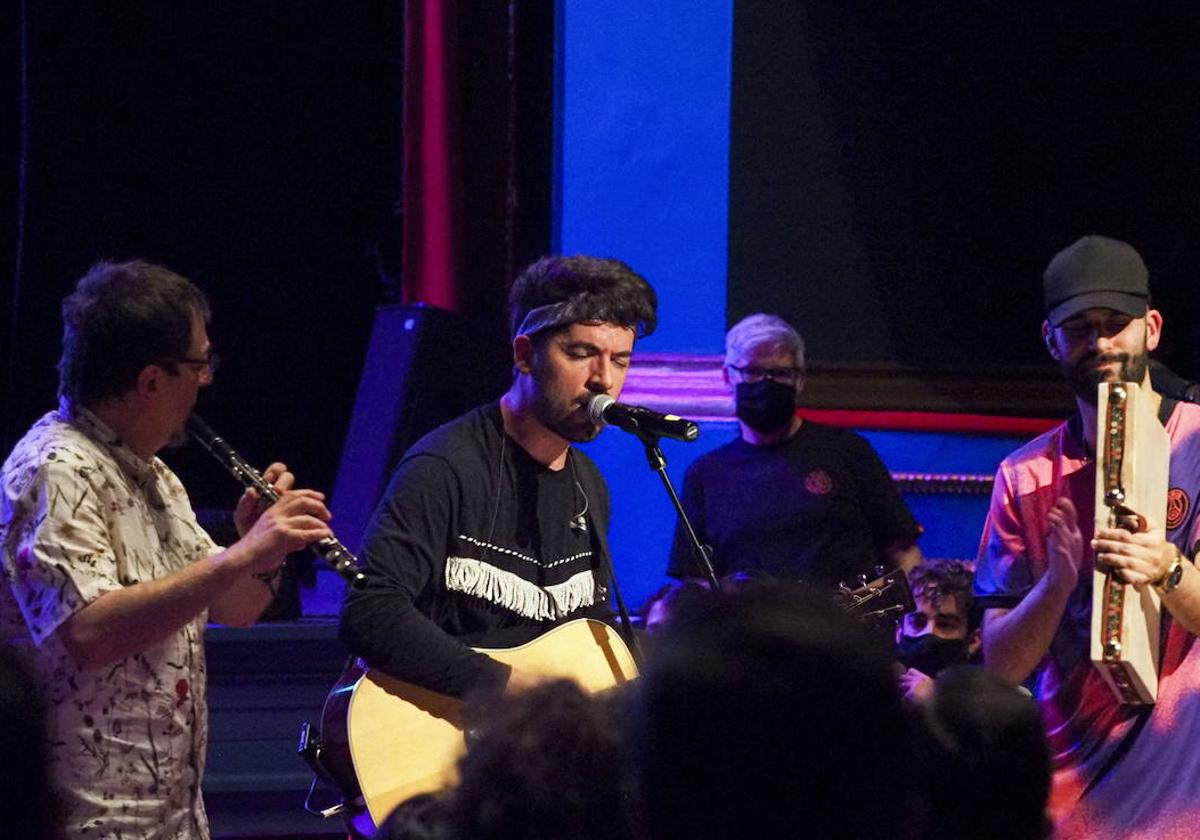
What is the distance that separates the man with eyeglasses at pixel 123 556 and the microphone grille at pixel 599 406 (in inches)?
26.8

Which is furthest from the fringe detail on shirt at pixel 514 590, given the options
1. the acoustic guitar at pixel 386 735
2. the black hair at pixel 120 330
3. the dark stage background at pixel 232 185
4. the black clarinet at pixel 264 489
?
the dark stage background at pixel 232 185

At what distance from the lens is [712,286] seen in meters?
5.77

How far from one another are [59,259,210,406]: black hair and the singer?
1.90 feet

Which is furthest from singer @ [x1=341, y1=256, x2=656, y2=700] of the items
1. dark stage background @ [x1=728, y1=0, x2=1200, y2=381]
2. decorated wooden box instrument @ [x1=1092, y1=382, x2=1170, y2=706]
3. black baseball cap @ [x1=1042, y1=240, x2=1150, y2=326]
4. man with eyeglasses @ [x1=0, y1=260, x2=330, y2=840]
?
dark stage background @ [x1=728, y1=0, x2=1200, y2=381]

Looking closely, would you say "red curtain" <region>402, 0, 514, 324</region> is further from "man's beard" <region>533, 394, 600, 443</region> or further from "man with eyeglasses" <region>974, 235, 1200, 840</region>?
"man with eyeglasses" <region>974, 235, 1200, 840</region>

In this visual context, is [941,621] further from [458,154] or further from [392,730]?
[458,154]

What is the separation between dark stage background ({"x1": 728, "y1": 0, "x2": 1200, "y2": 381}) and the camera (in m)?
6.03

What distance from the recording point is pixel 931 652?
4.61 meters

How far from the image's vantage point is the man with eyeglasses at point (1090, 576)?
296cm

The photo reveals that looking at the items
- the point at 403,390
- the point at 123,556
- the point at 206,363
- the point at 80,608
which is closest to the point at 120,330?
the point at 206,363

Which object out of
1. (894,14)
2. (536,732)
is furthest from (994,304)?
(536,732)

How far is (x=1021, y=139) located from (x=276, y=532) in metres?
4.40

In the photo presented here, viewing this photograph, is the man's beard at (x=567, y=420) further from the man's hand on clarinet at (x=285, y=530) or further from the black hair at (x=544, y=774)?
the black hair at (x=544, y=774)

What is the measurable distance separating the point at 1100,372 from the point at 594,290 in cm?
113
